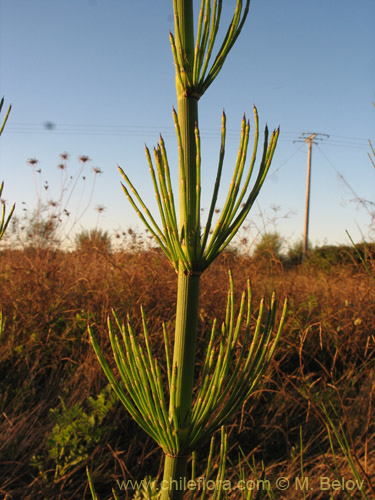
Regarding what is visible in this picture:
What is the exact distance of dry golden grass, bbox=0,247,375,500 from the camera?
8.05 feet

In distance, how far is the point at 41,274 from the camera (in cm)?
371

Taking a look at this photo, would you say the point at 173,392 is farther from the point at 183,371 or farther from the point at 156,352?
the point at 156,352

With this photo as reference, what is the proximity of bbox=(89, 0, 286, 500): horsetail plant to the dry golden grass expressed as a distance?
114 centimetres

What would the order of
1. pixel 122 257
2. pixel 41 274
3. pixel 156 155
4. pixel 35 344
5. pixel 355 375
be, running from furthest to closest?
pixel 122 257
pixel 41 274
pixel 355 375
pixel 35 344
pixel 156 155

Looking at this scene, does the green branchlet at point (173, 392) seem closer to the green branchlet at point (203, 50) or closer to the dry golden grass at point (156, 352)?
the green branchlet at point (203, 50)

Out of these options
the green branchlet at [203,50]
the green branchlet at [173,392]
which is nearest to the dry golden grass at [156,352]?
the green branchlet at [173,392]

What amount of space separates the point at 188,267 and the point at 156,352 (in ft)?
8.08

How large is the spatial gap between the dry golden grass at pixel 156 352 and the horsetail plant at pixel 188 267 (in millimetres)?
1140

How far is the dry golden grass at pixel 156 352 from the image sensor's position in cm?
245

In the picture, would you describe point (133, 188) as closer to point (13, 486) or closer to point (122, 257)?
point (13, 486)

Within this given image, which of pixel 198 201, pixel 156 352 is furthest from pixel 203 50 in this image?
pixel 156 352

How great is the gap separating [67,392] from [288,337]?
76.3 inches

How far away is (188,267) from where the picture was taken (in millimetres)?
945

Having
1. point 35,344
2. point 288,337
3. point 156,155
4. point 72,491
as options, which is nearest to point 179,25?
point 156,155
